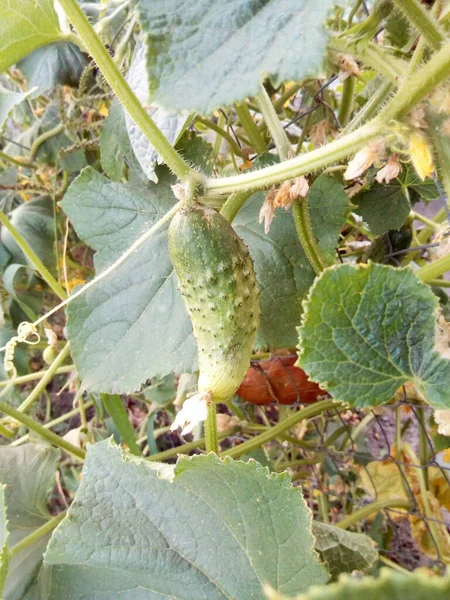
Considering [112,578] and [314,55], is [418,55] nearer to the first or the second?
[314,55]

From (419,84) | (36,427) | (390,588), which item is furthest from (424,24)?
(36,427)

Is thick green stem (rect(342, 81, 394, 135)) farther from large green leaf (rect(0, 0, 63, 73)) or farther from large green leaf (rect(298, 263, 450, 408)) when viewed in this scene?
large green leaf (rect(0, 0, 63, 73))

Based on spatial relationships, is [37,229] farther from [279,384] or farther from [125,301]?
[279,384]

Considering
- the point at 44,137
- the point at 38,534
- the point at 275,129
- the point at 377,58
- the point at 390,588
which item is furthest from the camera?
the point at 44,137

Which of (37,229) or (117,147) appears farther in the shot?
(37,229)

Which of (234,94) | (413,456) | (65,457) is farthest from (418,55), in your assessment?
(65,457)

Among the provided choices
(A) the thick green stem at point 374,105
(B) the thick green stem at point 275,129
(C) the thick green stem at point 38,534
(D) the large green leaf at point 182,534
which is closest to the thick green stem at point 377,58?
(A) the thick green stem at point 374,105
